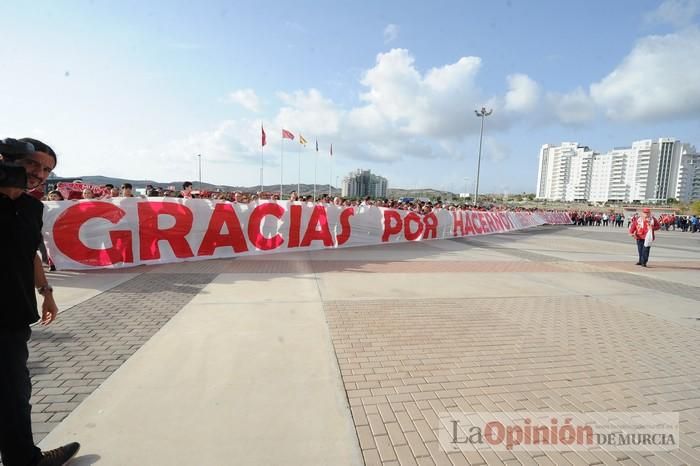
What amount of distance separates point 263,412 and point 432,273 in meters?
6.54

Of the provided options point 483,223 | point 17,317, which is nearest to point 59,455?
point 17,317

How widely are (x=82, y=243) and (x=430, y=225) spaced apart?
43.3 ft

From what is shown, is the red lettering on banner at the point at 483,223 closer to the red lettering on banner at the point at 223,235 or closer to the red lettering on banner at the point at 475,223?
the red lettering on banner at the point at 475,223

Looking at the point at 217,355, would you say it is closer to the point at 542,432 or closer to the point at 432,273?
the point at 542,432

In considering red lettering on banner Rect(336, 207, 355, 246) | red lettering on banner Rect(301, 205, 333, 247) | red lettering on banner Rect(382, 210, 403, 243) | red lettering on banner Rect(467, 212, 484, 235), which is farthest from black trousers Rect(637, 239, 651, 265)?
red lettering on banner Rect(301, 205, 333, 247)

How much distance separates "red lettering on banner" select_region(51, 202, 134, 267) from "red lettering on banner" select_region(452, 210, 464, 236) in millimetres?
14678

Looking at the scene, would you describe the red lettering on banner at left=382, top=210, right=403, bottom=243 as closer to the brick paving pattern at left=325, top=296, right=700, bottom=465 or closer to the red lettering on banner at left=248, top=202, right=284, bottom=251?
the red lettering on banner at left=248, top=202, right=284, bottom=251

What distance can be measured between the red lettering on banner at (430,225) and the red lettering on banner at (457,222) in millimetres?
1877

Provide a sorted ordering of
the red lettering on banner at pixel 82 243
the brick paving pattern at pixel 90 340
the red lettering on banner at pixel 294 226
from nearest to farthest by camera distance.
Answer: the brick paving pattern at pixel 90 340, the red lettering on banner at pixel 82 243, the red lettering on banner at pixel 294 226

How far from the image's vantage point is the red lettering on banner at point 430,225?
1673cm

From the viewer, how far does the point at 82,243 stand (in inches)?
323

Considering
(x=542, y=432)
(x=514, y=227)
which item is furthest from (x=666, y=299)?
(x=514, y=227)

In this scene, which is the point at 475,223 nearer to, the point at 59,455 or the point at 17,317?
the point at 59,455

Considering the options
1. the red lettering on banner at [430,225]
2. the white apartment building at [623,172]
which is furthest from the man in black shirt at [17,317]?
the white apartment building at [623,172]
